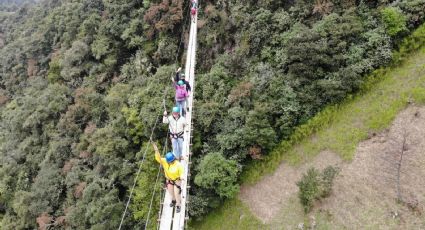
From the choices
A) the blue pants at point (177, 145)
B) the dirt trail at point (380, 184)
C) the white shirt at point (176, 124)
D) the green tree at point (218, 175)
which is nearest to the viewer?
the white shirt at point (176, 124)

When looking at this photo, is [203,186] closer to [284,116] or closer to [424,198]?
[284,116]

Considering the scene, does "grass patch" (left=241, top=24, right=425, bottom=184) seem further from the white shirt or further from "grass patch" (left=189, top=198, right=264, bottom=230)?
the white shirt

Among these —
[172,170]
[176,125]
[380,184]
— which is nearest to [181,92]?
[176,125]

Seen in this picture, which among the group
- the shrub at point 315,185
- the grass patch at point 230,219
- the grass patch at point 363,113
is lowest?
the grass patch at point 230,219

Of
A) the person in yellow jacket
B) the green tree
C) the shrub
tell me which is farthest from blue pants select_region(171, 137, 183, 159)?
the shrub

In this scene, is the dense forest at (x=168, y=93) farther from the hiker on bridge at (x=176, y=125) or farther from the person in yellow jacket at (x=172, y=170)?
the person in yellow jacket at (x=172, y=170)

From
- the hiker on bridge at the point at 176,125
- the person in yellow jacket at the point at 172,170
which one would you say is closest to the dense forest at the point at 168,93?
the hiker on bridge at the point at 176,125
